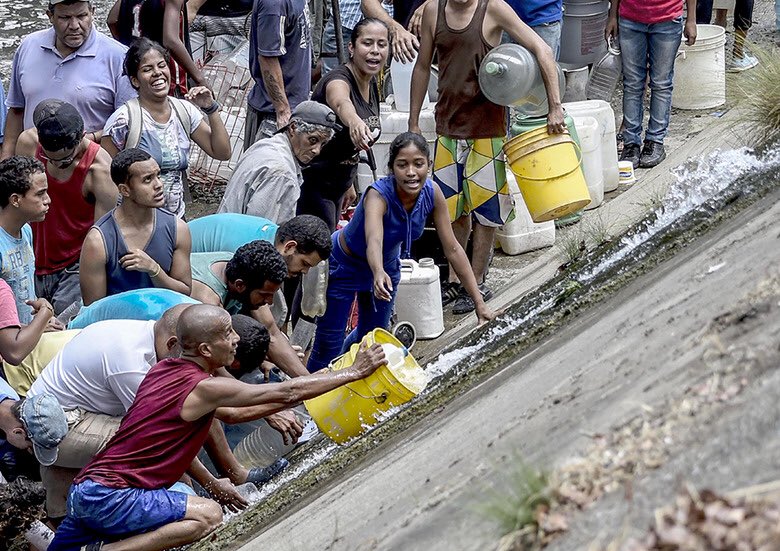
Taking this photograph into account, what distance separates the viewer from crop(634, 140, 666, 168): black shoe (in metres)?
9.44

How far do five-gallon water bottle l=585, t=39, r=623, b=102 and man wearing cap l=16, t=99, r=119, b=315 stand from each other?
5.29 meters

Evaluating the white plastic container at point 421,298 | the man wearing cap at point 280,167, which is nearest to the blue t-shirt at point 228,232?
the man wearing cap at point 280,167

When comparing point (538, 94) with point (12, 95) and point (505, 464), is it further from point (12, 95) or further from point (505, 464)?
point (505, 464)

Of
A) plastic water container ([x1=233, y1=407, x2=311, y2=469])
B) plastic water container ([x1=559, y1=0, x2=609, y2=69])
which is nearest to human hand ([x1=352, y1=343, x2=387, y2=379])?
plastic water container ([x1=233, y1=407, x2=311, y2=469])

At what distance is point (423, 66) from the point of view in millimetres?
7672

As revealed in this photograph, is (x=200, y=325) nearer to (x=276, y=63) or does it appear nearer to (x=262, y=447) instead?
(x=262, y=447)

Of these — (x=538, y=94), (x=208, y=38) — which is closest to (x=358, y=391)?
(x=538, y=94)

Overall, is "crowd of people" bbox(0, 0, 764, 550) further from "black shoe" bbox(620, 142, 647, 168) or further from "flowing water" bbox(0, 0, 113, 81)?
"flowing water" bbox(0, 0, 113, 81)

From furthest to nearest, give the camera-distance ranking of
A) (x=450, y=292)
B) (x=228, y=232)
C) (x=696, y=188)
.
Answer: (x=450, y=292) → (x=228, y=232) → (x=696, y=188)

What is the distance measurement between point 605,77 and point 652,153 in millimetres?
1130

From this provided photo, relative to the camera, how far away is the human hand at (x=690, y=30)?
950cm

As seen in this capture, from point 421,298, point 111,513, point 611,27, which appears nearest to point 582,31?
point 611,27

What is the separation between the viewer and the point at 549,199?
6.97 meters

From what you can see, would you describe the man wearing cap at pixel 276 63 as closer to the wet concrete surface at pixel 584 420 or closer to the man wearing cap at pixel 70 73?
the man wearing cap at pixel 70 73
